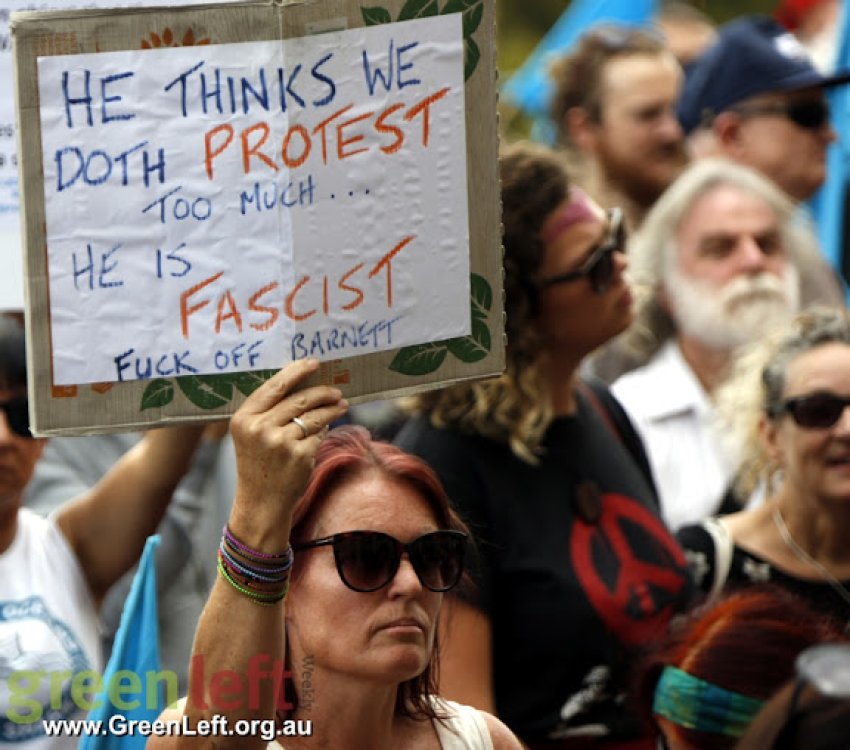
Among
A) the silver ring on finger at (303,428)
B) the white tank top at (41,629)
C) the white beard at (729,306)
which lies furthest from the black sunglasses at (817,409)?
the silver ring on finger at (303,428)

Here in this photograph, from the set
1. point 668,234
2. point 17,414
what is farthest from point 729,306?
point 17,414

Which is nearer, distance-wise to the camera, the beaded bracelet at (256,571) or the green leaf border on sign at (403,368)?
the beaded bracelet at (256,571)

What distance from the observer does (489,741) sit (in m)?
3.07

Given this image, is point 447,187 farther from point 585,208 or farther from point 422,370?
point 585,208

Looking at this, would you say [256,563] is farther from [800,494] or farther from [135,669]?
[800,494]

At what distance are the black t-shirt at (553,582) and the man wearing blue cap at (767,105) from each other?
252 centimetres

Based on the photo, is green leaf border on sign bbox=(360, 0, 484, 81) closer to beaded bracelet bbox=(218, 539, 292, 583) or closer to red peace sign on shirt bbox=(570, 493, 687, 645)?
beaded bracelet bbox=(218, 539, 292, 583)

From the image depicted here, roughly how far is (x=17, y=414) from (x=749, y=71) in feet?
10.8

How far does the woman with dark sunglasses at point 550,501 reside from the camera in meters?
3.75

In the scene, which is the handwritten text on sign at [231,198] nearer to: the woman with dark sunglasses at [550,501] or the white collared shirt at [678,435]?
the woman with dark sunglasses at [550,501]

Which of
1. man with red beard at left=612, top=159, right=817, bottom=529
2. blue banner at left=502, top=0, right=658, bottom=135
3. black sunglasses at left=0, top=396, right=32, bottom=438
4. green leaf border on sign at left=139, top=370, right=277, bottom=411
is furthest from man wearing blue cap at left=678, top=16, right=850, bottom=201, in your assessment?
green leaf border on sign at left=139, top=370, right=277, bottom=411

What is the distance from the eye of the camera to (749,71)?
20.2 feet

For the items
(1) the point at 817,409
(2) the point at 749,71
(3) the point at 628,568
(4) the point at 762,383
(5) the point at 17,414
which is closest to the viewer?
(5) the point at 17,414

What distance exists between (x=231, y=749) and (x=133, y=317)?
2.15 ft
